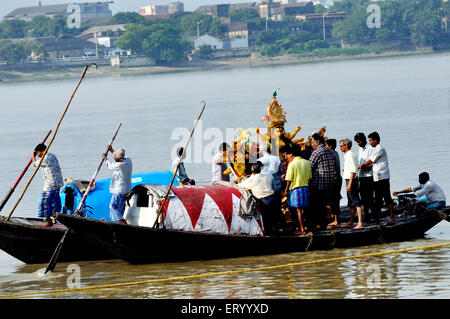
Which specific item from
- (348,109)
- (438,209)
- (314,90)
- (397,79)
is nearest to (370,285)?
(438,209)

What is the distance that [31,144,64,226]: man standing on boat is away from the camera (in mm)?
15609

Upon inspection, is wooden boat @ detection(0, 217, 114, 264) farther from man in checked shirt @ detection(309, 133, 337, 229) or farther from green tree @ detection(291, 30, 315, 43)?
green tree @ detection(291, 30, 315, 43)

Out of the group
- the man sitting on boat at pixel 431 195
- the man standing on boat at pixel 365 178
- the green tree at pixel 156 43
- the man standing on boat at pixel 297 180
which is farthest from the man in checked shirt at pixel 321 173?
the green tree at pixel 156 43

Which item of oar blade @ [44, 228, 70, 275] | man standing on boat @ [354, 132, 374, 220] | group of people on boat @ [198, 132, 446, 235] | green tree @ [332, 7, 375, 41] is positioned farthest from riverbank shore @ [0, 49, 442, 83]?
man standing on boat @ [354, 132, 374, 220]

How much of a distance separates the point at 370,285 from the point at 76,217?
4.28 m

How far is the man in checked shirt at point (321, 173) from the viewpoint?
49.6 ft

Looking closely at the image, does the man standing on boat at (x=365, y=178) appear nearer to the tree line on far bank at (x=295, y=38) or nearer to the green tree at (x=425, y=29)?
the tree line on far bank at (x=295, y=38)

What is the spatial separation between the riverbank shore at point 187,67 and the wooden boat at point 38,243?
149m

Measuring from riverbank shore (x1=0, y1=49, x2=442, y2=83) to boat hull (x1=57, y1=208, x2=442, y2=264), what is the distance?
150 m

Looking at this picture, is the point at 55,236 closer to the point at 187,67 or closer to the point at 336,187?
the point at 336,187

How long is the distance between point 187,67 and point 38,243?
158273 millimetres
